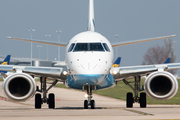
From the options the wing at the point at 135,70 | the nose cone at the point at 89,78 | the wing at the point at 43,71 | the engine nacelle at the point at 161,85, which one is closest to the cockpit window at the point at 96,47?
the nose cone at the point at 89,78

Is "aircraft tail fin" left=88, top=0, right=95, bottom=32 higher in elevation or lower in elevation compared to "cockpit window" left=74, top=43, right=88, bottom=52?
higher

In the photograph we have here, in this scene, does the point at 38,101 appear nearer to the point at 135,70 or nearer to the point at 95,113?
the point at 135,70

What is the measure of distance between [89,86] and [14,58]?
15237cm

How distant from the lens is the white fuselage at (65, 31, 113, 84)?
1766 centimetres

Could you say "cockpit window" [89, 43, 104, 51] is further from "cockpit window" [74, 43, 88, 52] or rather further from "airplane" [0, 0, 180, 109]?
"cockpit window" [74, 43, 88, 52]

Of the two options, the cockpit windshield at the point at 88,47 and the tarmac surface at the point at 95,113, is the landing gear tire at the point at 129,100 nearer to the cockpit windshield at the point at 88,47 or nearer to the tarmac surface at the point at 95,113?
the tarmac surface at the point at 95,113

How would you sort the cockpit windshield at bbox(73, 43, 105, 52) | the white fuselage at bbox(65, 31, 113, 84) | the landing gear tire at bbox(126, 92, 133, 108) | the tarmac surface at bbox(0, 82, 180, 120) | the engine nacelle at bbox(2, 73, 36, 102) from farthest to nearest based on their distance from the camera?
1. the landing gear tire at bbox(126, 92, 133, 108)
2. the engine nacelle at bbox(2, 73, 36, 102)
3. the cockpit windshield at bbox(73, 43, 105, 52)
4. the white fuselage at bbox(65, 31, 113, 84)
5. the tarmac surface at bbox(0, 82, 180, 120)

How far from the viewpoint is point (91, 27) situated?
2578cm

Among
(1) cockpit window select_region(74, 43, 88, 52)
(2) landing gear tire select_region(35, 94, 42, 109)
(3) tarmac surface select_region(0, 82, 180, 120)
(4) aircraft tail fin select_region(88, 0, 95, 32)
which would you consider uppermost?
(4) aircraft tail fin select_region(88, 0, 95, 32)

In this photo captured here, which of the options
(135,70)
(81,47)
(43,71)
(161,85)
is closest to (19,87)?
(43,71)

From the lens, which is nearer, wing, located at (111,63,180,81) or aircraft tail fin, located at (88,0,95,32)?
wing, located at (111,63,180,81)

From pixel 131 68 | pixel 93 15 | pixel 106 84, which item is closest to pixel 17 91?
pixel 106 84

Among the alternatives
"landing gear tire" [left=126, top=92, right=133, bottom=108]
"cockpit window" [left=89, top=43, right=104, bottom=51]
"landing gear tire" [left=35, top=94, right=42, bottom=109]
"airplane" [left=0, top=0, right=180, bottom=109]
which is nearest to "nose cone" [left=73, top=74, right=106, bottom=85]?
"airplane" [left=0, top=0, right=180, bottom=109]

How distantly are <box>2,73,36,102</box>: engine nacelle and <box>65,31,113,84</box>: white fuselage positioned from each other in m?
2.17
